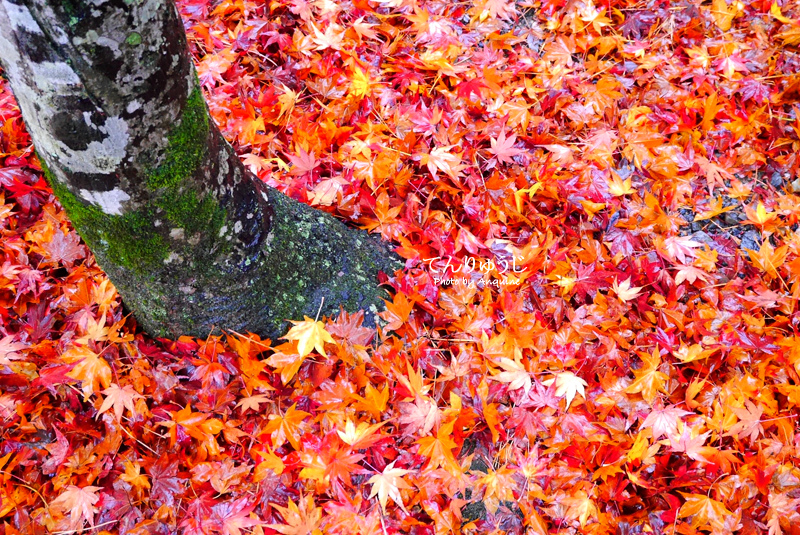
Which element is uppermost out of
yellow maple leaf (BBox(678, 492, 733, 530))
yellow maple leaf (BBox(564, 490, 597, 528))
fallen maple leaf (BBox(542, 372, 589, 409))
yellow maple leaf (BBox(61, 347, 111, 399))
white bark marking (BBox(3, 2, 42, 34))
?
white bark marking (BBox(3, 2, 42, 34))

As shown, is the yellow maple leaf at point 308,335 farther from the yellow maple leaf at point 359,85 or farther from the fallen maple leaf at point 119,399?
the yellow maple leaf at point 359,85

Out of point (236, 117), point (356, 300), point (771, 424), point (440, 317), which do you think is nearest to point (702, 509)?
point (771, 424)

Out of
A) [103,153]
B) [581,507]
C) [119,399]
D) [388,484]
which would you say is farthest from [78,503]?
[581,507]

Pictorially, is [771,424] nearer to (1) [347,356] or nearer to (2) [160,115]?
(1) [347,356]

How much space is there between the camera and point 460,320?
194cm

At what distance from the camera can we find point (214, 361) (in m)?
1.72

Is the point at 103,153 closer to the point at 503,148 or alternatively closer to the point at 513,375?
the point at 513,375

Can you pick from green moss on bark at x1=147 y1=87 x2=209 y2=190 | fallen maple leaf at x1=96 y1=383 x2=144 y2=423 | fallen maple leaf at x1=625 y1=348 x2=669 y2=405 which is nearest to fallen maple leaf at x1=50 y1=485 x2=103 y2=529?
fallen maple leaf at x1=96 y1=383 x2=144 y2=423

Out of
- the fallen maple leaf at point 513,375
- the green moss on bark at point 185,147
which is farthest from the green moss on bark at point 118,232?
the fallen maple leaf at point 513,375

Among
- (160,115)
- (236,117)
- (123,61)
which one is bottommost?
(236,117)

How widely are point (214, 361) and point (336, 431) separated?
0.48 meters

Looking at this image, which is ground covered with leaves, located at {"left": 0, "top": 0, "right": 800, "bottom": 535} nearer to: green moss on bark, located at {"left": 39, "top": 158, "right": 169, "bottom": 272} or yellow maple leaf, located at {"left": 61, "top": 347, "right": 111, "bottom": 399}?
yellow maple leaf, located at {"left": 61, "top": 347, "right": 111, "bottom": 399}

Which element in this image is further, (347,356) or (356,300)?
(356,300)

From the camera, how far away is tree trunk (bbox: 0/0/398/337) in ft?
3.38
